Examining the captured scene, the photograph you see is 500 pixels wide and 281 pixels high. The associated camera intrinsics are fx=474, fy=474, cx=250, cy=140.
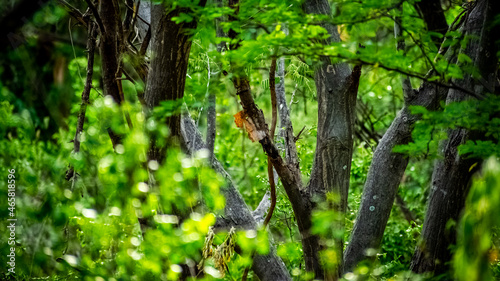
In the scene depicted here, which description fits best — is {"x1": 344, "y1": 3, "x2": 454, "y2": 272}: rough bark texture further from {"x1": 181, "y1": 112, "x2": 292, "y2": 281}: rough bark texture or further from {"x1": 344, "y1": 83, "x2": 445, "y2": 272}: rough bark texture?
{"x1": 181, "y1": 112, "x2": 292, "y2": 281}: rough bark texture

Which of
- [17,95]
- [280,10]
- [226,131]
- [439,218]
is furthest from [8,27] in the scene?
[17,95]

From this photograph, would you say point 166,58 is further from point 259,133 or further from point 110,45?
point 259,133

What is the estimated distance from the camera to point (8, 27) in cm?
152

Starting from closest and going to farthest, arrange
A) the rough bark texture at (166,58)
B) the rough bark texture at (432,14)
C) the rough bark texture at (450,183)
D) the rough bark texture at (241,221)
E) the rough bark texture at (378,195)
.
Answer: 1. the rough bark texture at (166,58)
2. the rough bark texture at (450,183)
3. the rough bark texture at (432,14)
4. the rough bark texture at (378,195)
5. the rough bark texture at (241,221)

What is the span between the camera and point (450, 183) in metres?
3.10

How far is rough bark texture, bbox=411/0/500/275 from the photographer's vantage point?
289 centimetres

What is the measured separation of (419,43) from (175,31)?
4.48 ft

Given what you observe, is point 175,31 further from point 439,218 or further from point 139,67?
point 439,218

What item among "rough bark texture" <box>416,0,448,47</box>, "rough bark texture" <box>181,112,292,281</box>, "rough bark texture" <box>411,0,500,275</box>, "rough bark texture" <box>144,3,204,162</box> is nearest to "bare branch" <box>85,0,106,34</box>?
"rough bark texture" <box>144,3,204,162</box>

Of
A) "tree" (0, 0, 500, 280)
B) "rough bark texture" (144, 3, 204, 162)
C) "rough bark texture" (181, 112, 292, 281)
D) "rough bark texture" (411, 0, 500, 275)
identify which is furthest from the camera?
"rough bark texture" (181, 112, 292, 281)

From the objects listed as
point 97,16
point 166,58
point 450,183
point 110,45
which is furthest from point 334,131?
point 97,16

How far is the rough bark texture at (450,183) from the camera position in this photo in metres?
2.89

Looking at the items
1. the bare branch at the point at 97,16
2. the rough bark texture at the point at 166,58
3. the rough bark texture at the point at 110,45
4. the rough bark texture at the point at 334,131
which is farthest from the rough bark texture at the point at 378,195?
the bare branch at the point at 97,16

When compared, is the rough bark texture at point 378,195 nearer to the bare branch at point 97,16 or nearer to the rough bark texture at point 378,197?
the rough bark texture at point 378,197
